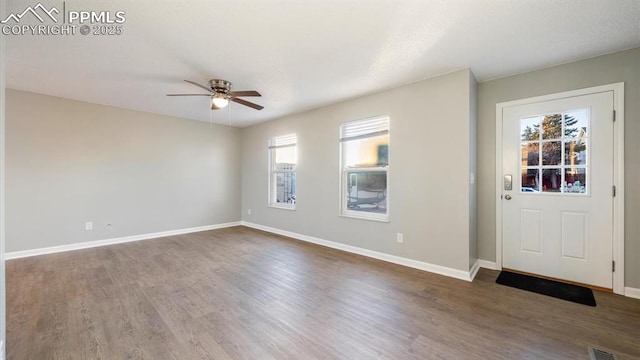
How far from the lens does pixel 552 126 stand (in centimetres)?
289

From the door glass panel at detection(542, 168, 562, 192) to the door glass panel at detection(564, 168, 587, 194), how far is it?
58 mm

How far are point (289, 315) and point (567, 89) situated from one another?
12.6 feet

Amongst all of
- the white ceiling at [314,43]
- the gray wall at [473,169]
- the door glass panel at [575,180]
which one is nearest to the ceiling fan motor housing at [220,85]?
the white ceiling at [314,43]

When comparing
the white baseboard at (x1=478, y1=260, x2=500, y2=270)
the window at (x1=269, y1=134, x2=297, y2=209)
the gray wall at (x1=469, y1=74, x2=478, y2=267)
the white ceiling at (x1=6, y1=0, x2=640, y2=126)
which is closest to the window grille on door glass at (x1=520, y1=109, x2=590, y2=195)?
the gray wall at (x1=469, y1=74, x2=478, y2=267)

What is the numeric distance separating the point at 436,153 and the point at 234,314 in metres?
2.89

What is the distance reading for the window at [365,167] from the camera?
3752mm

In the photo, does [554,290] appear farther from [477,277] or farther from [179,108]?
[179,108]

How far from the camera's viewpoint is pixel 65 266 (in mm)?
3334

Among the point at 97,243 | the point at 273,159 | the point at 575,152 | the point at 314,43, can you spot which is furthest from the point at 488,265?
the point at 97,243

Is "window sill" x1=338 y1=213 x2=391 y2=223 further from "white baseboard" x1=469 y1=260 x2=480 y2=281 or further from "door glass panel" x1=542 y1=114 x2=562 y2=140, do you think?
"door glass panel" x1=542 y1=114 x2=562 y2=140

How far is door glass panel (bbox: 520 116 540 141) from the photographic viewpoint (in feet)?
9.76

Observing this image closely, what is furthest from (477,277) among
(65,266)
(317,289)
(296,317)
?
(65,266)

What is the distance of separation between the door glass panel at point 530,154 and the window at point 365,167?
1662 millimetres

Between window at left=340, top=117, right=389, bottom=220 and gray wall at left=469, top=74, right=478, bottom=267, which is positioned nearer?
gray wall at left=469, top=74, right=478, bottom=267
